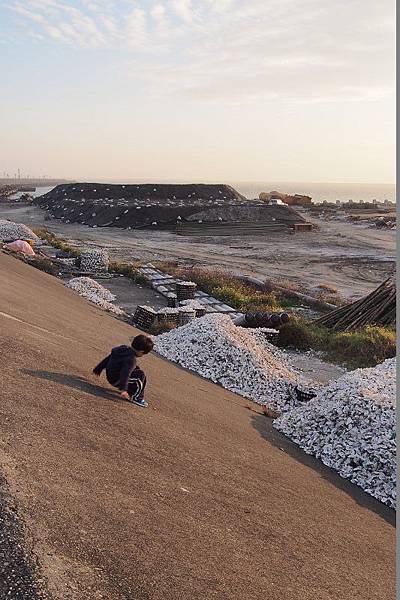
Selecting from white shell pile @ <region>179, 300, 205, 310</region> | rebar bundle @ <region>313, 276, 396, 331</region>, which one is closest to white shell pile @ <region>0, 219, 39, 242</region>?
white shell pile @ <region>179, 300, 205, 310</region>

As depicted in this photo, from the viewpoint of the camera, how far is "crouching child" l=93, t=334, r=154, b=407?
6398 millimetres

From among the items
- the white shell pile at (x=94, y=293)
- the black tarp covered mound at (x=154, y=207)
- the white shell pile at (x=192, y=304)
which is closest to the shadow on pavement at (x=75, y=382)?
the white shell pile at (x=192, y=304)

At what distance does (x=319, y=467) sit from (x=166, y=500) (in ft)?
10.8

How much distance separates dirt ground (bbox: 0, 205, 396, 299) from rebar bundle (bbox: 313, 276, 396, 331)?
21.6ft

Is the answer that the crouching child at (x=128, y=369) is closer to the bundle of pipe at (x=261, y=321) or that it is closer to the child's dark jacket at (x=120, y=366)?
the child's dark jacket at (x=120, y=366)

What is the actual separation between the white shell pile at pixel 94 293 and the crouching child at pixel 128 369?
9388mm

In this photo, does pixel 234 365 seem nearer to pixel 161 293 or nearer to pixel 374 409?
pixel 374 409

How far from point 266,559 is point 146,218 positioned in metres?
54.0

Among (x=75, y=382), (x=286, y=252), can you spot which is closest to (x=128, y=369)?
(x=75, y=382)

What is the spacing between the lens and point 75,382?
6.46 meters

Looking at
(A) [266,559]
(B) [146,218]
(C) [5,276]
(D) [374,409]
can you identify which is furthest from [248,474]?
(B) [146,218]

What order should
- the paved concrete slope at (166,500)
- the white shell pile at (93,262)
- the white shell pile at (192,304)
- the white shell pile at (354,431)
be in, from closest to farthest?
the paved concrete slope at (166,500)
the white shell pile at (354,431)
the white shell pile at (192,304)
the white shell pile at (93,262)

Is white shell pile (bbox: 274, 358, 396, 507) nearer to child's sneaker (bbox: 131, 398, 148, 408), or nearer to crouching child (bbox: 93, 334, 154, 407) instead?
child's sneaker (bbox: 131, 398, 148, 408)

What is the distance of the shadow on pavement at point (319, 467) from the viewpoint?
6484mm
